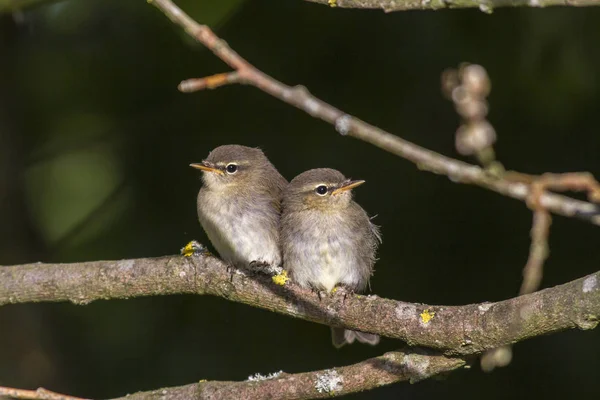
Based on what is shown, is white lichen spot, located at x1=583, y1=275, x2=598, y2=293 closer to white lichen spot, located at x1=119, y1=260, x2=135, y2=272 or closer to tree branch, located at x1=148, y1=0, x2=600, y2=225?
tree branch, located at x1=148, y1=0, x2=600, y2=225

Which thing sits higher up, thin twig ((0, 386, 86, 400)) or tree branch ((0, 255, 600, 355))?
tree branch ((0, 255, 600, 355))

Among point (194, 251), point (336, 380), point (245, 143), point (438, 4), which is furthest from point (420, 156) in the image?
point (245, 143)

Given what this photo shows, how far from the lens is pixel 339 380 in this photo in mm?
4406

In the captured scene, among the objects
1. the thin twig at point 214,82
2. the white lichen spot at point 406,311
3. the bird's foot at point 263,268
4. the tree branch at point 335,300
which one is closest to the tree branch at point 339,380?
the tree branch at point 335,300

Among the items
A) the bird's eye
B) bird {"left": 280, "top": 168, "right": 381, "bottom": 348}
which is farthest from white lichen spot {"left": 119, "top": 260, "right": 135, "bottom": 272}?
the bird's eye

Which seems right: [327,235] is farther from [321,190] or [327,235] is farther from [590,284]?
[590,284]

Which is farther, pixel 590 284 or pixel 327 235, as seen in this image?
pixel 327 235

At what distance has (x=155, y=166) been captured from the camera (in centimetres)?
721

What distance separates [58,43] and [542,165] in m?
4.02

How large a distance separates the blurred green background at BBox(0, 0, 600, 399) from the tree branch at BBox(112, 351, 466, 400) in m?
2.20

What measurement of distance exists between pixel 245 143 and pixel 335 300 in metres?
2.71

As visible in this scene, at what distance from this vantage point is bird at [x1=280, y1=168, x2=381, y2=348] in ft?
17.3

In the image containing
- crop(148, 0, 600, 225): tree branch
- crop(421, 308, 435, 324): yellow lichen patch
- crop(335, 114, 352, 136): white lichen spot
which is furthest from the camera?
crop(421, 308, 435, 324): yellow lichen patch

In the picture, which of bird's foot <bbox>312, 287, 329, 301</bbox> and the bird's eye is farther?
the bird's eye
